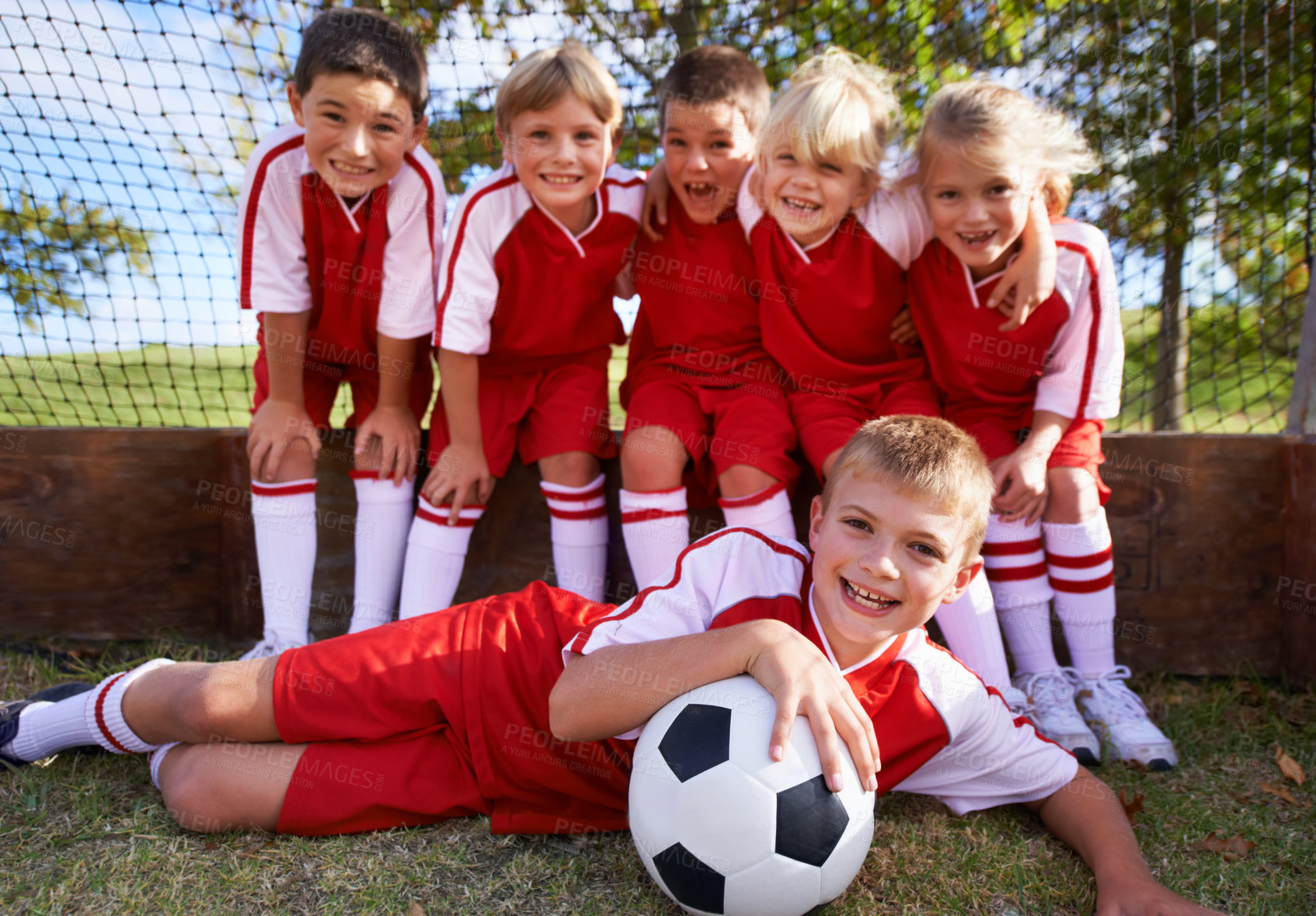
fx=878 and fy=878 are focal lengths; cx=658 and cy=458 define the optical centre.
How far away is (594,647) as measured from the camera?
1.52 meters

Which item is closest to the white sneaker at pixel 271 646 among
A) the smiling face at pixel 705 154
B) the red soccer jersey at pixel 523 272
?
the red soccer jersey at pixel 523 272

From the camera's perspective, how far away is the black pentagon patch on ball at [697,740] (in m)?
1.33

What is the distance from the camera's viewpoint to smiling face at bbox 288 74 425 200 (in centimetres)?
229

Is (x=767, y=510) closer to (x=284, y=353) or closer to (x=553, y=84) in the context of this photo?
(x=553, y=84)

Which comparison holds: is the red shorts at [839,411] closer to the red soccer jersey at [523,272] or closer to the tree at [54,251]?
the red soccer jersey at [523,272]

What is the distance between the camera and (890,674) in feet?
5.38

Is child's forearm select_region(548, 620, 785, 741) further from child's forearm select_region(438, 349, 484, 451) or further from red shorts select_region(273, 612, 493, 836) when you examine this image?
child's forearm select_region(438, 349, 484, 451)

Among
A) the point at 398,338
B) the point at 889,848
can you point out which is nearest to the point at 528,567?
the point at 398,338

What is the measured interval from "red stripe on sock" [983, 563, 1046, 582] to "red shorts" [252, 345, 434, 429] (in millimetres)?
1676

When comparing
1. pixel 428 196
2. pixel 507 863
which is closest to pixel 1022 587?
pixel 507 863

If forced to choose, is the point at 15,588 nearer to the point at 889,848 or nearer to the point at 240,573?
the point at 240,573

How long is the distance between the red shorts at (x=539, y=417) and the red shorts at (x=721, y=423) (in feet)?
0.47

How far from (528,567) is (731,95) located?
1.46 metres

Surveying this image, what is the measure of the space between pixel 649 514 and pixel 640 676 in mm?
844
